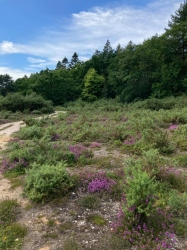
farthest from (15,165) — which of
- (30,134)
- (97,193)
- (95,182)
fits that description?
(30,134)

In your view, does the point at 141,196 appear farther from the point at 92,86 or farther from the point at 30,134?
the point at 92,86

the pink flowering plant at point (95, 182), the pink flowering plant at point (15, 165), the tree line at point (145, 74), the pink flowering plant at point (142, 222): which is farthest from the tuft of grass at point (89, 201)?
the tree line at point (145, 74)

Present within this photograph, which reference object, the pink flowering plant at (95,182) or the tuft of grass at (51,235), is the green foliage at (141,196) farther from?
the pink flowering plant at (95,182)

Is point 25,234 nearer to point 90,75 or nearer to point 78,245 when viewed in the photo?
point 78,245

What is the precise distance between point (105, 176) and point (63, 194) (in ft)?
3.86

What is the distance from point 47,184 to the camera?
4.45 metres

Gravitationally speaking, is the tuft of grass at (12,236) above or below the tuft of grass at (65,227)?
above

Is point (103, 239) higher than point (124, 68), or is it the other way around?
point (124, 68)

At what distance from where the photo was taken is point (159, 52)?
89.9 ft

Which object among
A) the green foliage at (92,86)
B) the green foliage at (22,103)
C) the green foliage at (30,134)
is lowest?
the green foliage at (30,134)

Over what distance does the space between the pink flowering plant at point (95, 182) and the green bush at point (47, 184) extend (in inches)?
13.9

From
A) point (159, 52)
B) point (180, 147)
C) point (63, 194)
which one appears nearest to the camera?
point (63, 194)

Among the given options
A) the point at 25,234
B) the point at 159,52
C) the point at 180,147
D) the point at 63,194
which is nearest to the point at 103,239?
the point at 25,234

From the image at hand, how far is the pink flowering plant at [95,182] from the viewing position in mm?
4707
